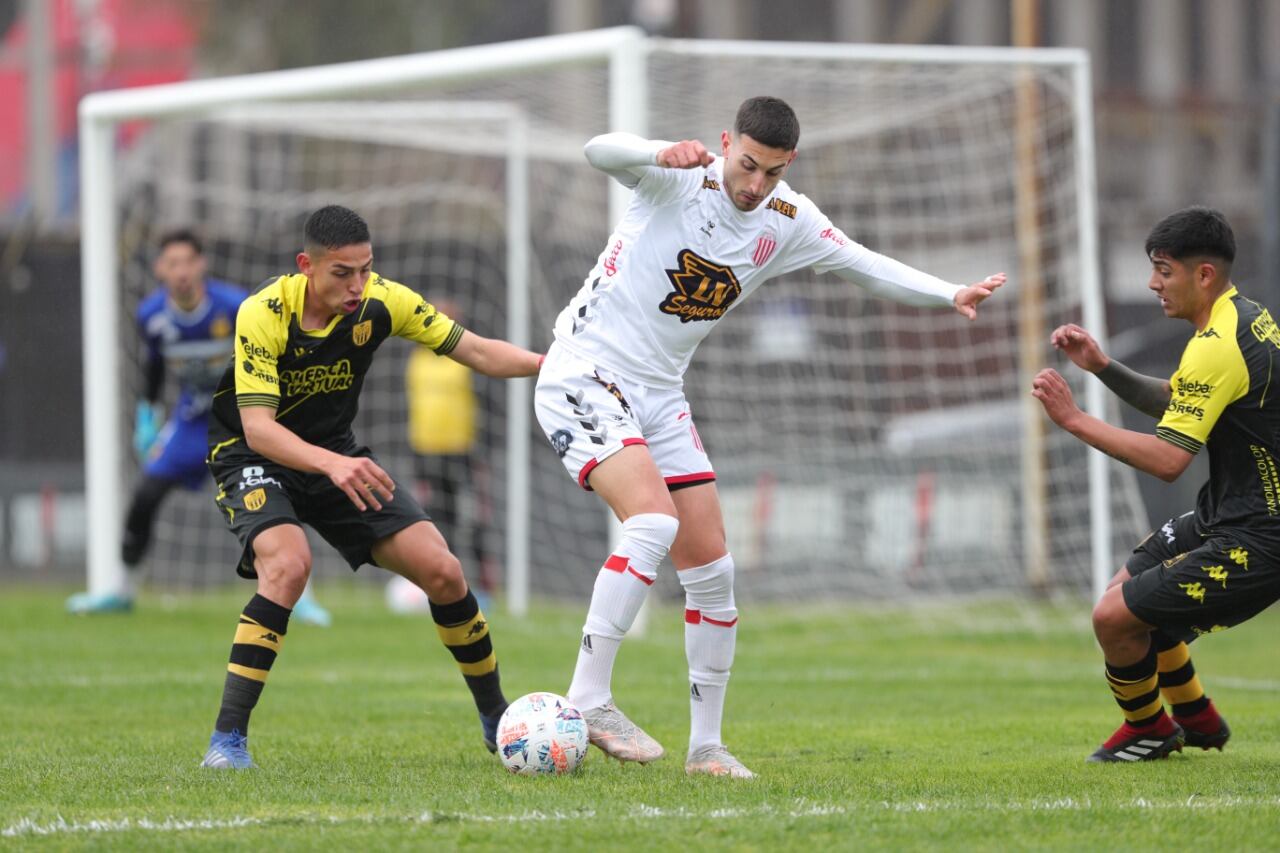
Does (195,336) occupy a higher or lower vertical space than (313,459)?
higher

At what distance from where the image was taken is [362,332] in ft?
22.2

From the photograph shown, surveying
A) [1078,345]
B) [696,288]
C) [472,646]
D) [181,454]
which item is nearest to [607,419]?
[696,288]

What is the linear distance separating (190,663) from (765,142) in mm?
5780

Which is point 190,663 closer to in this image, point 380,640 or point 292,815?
point 380,640

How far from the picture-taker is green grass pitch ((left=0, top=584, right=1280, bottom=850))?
501cm

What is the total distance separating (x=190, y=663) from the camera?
10.4 meters

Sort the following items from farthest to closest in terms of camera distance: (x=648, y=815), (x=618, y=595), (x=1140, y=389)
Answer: (x=1140, y=389)
(x=618, y=595)
(x=648, y=815)

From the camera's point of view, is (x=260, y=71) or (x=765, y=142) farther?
(x=260, y=71)

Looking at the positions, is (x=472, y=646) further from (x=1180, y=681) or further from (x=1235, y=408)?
(x=1235, y=408)

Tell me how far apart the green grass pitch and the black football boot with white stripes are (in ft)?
0.24

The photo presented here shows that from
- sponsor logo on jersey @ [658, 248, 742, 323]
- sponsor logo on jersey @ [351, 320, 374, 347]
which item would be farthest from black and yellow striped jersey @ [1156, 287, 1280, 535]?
sponsor logo on jersey @ [351, 320, 374, 347]

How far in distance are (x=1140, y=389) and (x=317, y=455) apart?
3.09 meters

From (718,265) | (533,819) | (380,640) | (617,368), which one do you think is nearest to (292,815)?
(533,819)

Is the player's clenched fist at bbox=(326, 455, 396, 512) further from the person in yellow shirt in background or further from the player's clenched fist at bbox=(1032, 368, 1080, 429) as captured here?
the person in yellow shirt in background
